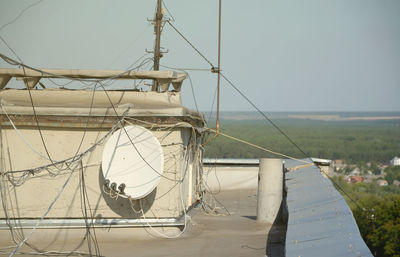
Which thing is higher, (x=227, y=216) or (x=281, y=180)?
(x=281, y=180)

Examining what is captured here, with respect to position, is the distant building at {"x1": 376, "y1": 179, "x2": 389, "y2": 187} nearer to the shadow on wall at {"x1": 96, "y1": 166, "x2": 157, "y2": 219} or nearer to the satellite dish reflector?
the shadow on wall at {"x1": 96, "y1": 166, "x2": 157, "y2": 219}

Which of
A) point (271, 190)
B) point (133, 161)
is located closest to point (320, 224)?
point (133, 161)

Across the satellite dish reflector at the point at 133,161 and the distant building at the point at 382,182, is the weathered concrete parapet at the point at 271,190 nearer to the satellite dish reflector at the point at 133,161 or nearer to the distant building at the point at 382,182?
the satellite dish reflector at the point at 133,161

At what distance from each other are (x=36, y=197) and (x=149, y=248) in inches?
97.8

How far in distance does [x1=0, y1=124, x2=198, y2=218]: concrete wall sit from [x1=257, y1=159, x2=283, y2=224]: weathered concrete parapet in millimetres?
1894

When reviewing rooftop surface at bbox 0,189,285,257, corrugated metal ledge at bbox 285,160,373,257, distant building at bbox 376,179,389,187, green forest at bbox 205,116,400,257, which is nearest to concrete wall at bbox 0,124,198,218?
rooftop surface at bbox 0,189,285,257

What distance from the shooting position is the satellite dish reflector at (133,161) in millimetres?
11070

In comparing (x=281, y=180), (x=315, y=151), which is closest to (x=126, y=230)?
(x=281, y=180)

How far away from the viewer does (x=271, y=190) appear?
12.7 meters

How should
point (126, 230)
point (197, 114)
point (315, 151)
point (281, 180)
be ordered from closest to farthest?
point (126, 230) < point (281, 180) < point (197, 114) < point (315, 151)

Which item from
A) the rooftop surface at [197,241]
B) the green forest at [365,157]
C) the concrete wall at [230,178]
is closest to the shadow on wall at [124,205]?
the rooftop surface at [197,241]

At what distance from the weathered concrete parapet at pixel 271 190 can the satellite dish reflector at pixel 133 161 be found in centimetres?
253

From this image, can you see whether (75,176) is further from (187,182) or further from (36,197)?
→ (187,182)

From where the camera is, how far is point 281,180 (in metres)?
12.8
